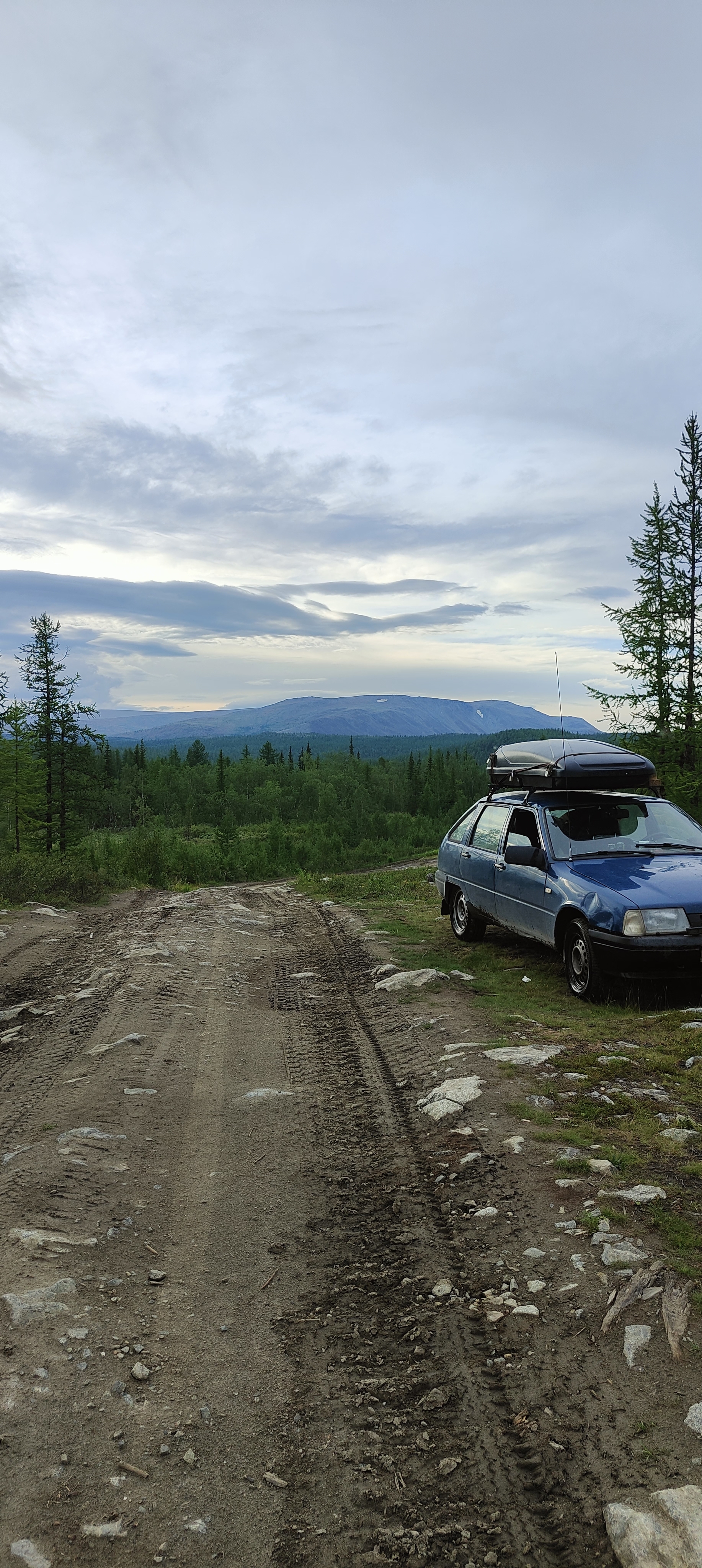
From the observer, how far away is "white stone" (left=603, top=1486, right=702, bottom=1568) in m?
2.05

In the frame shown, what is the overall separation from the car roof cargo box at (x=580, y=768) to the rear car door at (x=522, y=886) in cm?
42

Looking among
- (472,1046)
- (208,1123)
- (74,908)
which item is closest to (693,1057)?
(472,1046)

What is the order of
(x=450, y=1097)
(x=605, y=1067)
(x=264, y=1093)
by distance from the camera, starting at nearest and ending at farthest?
1. (x=450, y=1097)
2. (x=605, y=1067)
3. (x=264, y=1093)

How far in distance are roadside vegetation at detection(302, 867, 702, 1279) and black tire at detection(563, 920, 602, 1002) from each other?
0.38 ft

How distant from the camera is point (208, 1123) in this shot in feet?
16.9

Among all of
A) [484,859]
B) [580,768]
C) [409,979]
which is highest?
[580,768]

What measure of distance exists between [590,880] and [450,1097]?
2.98 meters

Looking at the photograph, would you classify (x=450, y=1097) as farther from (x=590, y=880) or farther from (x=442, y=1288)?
(x=590, y=880)

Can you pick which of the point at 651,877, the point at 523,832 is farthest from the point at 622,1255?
the point at 523,832

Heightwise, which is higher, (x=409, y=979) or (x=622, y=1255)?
(x=622, y=1255)

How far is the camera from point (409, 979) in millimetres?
8641

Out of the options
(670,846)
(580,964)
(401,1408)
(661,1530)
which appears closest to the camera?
(661,1530)

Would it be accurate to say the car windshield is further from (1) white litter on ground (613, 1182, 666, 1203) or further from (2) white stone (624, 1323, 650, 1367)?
(2) white stone (624, 1323, 650, 1367)

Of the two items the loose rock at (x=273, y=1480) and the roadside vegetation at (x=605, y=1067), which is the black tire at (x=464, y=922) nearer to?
the roadside vegetation at (x=605, y=1067)
